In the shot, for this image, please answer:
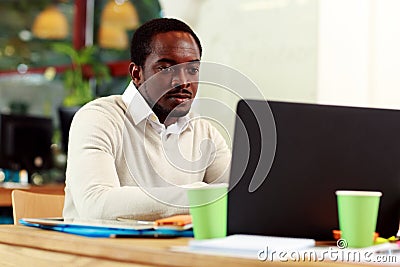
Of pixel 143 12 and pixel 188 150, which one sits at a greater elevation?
pixel 143 12

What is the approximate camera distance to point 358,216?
4.46ft

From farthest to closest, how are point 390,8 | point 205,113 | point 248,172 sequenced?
point 390,8
point 205,113
point 248,172

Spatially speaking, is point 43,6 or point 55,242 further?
point 43,6

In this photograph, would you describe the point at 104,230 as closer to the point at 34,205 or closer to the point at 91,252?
the point at 91,252

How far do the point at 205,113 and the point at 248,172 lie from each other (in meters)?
1.63

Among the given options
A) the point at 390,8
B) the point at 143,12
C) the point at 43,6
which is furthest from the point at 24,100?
the point at 390,8

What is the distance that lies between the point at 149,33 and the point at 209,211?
3.00 ft

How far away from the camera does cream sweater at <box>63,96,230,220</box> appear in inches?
66.6

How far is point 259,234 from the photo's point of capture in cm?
140

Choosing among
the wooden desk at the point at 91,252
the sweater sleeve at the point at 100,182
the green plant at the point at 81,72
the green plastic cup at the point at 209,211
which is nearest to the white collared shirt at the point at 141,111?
the sweater sleeve at the point at 100,182

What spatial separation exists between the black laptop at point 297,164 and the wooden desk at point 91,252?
0.51 feet

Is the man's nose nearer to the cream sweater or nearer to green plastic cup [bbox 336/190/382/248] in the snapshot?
the cream sweater

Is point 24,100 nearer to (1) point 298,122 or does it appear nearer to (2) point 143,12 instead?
(2) point 143,12

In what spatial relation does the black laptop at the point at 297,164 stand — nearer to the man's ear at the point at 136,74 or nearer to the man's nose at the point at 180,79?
the man's nose at the point at 180,79
